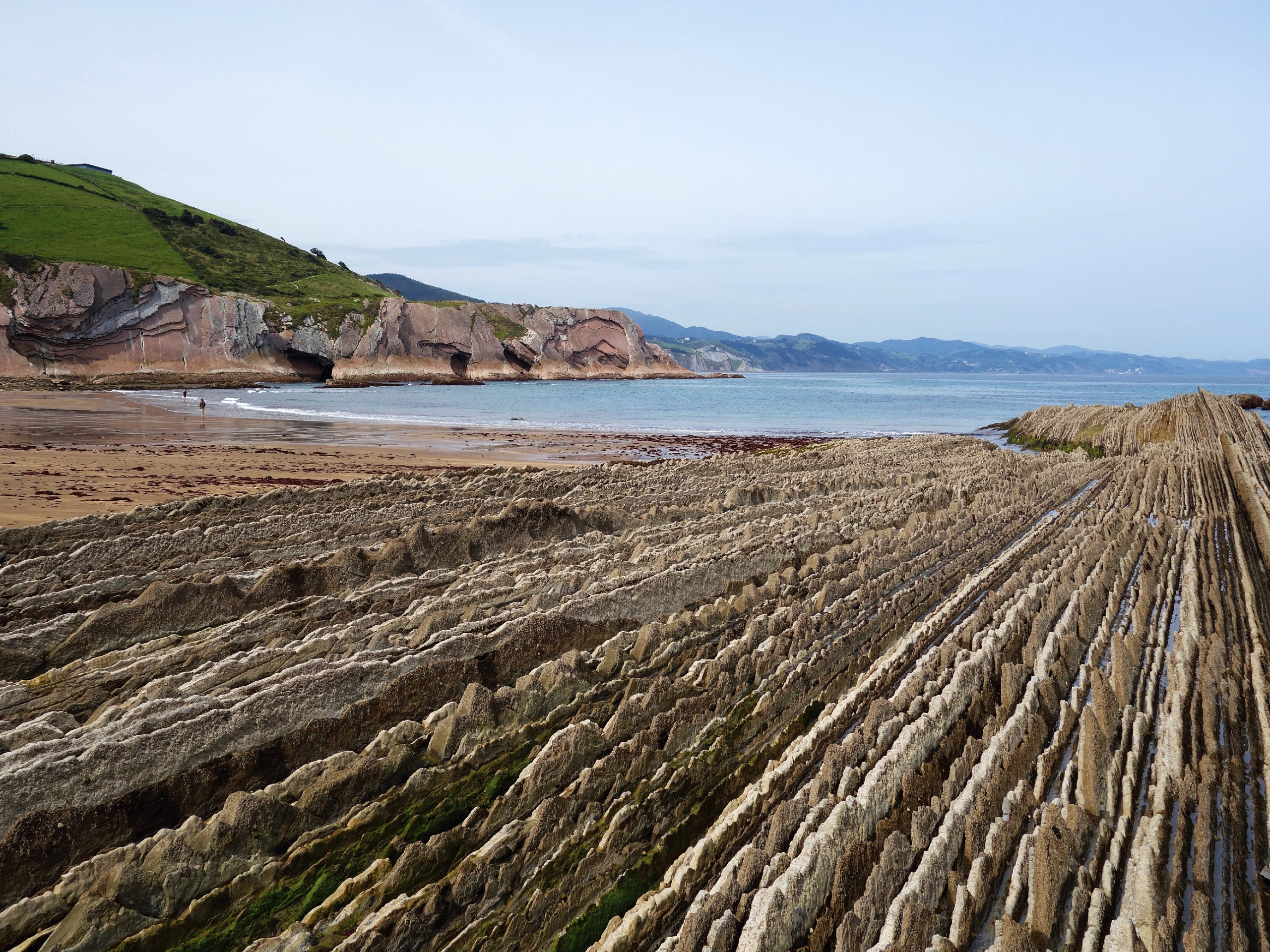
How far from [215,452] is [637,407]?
3555cm

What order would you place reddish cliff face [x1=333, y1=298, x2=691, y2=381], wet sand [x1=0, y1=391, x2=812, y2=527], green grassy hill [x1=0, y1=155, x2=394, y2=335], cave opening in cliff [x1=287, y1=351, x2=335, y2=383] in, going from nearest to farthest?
wet sand [x1=0, y1=391, x2=812, y2=527]
green grassy hill [x1=0, y1=155, x2=394, y2=335]
cave opening in cliff [x1=287, y1=351, x2=335, y2=383]
reddish cliff face [x1=333, y1=298, x2=691, y2=381]

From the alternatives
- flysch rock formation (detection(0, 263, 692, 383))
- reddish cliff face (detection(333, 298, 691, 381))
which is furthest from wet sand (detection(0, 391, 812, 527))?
reddish cliff face (detection(333, 298, 691, 381))

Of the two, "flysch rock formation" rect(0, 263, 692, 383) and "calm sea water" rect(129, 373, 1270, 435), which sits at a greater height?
"flysch rock formation" rect(0, 263, 692, 383)

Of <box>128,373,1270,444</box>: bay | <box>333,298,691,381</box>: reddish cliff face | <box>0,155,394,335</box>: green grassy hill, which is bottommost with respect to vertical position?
<box>128,373,1270,444</box>: bay

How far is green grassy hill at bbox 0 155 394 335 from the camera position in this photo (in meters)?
77.8

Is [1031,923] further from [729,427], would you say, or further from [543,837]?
[729,427]

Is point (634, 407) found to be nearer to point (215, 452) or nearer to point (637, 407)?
point (637, 407)

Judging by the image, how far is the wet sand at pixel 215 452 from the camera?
13305 millimetres

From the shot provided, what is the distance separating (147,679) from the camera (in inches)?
193

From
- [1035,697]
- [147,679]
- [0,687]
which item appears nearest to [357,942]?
[147,679]

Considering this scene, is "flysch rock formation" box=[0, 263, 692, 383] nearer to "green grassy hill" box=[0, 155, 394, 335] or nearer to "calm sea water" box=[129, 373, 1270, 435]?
"green grassy hill" box=[0, 155, 394, 335]

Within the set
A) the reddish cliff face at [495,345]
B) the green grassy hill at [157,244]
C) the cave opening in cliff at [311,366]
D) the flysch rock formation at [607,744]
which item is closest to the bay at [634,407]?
the reddish cliff face at [495,345]

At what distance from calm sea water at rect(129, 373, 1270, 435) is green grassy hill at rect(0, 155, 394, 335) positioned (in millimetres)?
21502

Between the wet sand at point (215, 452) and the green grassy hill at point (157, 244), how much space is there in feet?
162
